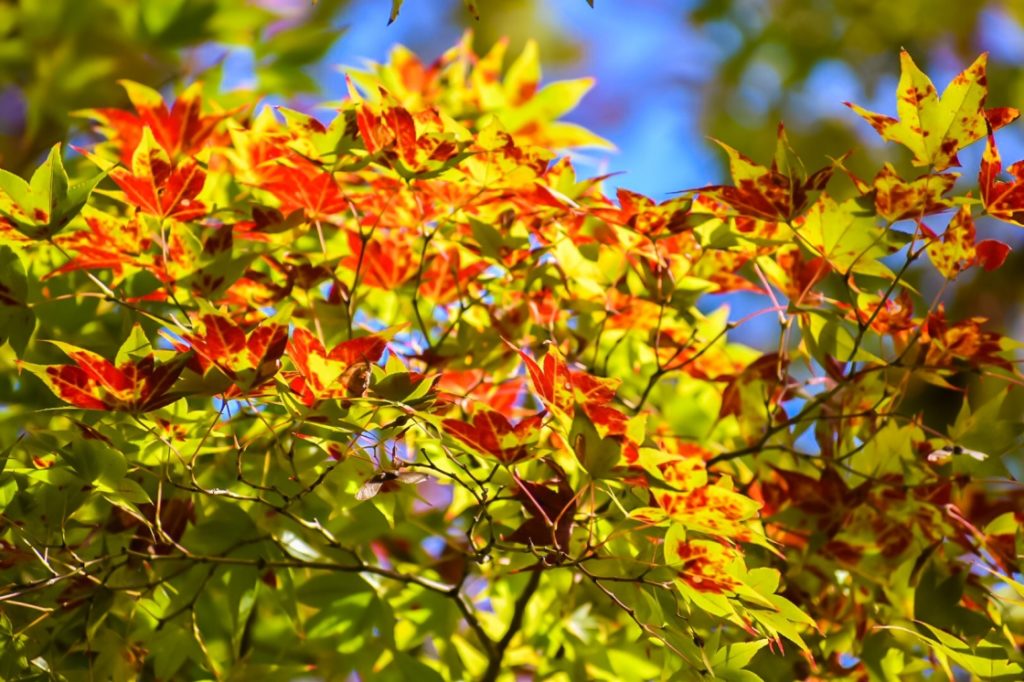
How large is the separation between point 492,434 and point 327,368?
0.33ft

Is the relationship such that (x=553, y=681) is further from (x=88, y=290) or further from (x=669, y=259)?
(x=88, y=290)

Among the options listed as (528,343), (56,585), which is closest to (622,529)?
(528,343)

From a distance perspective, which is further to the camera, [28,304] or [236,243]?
[236,243]

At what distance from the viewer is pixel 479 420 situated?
58cm

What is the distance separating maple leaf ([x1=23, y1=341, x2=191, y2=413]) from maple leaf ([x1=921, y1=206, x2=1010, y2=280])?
510 millimetres

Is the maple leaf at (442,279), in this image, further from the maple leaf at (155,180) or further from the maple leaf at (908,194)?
the maple leaf at (908,194)

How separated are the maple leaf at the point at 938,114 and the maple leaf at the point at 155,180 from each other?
17.7 inches

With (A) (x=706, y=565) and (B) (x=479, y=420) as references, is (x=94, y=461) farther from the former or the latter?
(A) (x=706, y=565)

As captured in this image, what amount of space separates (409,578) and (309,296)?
0.24m

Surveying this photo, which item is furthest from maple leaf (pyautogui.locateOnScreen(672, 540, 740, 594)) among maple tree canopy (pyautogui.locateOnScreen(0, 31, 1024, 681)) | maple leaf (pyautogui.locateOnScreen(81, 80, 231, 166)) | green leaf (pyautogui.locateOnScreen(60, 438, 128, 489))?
maple leaf (pyautogui.locateOnScreen(81, 80, 231, 166))

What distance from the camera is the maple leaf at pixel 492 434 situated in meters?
0.58

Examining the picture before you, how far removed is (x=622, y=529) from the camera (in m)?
0.61

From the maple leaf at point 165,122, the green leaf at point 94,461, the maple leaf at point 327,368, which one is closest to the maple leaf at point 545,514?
the maple leaf at point 327,368

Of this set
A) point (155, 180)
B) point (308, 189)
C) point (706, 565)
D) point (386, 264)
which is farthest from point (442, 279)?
point (706, 565)
